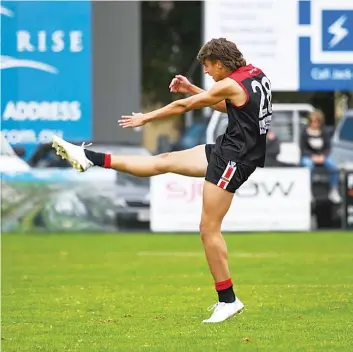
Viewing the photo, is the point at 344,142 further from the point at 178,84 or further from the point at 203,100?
the point at 203,100

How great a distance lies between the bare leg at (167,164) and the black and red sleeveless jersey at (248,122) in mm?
206

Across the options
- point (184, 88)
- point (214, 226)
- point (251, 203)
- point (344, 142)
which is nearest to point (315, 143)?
point (251, 203)

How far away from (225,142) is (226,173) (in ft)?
0.88

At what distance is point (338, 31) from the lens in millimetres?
23516

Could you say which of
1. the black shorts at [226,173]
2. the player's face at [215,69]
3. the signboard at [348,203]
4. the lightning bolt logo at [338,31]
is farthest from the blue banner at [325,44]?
the black shorts at [226,173]

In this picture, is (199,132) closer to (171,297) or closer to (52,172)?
(52,172)

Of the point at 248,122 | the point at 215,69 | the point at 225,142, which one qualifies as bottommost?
the point at 225,142

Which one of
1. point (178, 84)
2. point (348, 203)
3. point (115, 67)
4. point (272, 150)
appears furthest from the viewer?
point (115, 67)

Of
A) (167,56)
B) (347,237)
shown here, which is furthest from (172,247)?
(167,56)

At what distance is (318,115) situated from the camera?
71.5ft

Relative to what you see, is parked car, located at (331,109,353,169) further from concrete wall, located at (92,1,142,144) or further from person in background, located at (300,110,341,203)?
concrete wall, located at (92,1,142,144)

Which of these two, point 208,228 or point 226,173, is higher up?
point 226,173

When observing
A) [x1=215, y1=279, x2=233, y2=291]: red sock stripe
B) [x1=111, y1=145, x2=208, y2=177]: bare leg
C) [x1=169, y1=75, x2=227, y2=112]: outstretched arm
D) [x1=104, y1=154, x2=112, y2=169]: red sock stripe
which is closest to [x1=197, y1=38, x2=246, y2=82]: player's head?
[x1=169, y1=75, x2=227, y2=112]: outstretched arm

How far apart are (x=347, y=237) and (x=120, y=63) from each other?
8.59 metres
